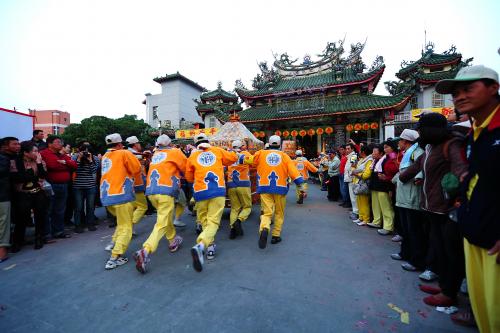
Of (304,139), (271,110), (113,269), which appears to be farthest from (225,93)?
(113,269)

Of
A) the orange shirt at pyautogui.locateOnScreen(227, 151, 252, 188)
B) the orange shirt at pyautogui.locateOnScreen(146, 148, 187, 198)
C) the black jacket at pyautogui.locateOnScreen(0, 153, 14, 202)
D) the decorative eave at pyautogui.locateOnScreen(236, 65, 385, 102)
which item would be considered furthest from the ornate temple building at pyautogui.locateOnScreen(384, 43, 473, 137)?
the black jacket at pyautogui.locateOnScreen(0, 153, 14, 202)

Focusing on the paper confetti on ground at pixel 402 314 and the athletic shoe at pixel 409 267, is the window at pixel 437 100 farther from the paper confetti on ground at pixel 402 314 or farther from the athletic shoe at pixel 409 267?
the paper confetti on ground at pixel 402 314

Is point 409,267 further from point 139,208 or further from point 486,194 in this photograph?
point 139,208

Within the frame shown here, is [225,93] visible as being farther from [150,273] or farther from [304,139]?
[150,273]

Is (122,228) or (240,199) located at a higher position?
(240,199)

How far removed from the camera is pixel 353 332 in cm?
199

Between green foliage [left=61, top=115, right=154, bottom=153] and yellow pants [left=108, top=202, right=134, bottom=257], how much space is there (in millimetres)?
24662

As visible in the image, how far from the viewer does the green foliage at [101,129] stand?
79.2 ft

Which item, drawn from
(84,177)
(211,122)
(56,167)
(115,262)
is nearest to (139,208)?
(115,262)

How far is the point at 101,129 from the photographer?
24375 mm

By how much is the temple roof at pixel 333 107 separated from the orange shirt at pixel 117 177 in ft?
47.5

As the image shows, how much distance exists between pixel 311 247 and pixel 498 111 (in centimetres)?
305

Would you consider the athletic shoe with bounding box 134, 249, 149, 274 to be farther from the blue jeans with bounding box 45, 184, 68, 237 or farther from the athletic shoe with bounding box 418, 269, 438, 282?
the athletic shoe with bounding box 418, 269, 438, 282

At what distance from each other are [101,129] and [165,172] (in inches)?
1006
